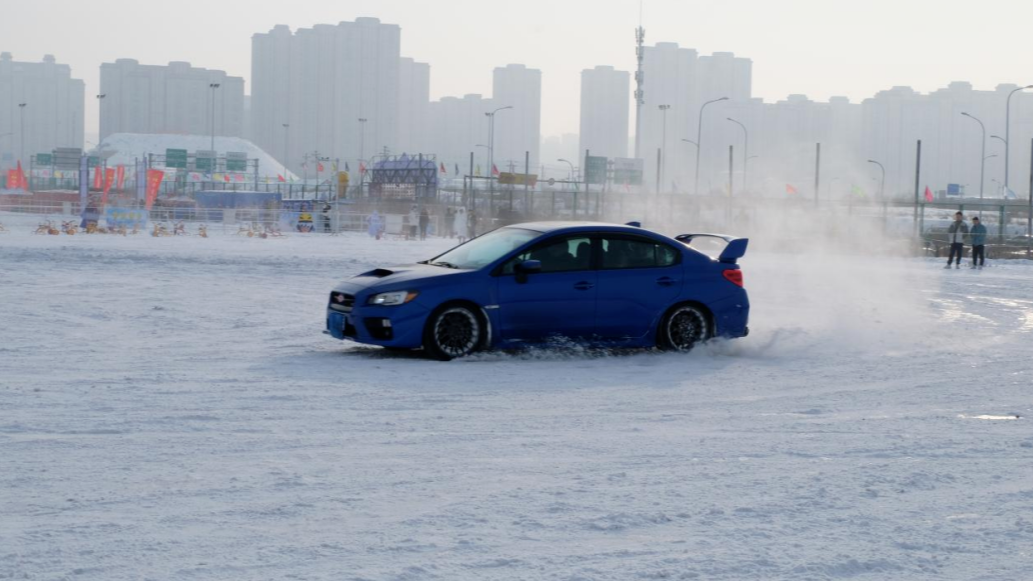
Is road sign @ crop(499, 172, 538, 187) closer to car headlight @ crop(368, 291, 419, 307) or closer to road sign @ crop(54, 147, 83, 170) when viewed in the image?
road sign @ crop(54, 147, 83, 170)

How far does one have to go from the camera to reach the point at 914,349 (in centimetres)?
1324

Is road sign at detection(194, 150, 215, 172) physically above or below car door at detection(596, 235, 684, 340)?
above

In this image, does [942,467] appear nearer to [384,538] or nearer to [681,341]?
[384,538]

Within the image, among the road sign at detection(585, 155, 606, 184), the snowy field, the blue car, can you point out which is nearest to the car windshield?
the blue car

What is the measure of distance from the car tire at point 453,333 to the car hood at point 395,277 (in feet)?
1.14

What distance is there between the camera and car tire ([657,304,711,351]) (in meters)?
12.6

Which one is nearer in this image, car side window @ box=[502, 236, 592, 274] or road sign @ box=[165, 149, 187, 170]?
car side window @ box=[502, 236, 592, 274]

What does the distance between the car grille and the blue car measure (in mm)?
18

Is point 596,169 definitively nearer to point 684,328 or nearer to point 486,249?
point 684,328

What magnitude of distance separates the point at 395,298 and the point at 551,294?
59.4 inches

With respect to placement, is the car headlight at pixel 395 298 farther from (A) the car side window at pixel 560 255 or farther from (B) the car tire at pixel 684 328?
(B) the car tire at pixel 684 328

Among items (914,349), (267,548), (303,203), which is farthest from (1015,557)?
(303,203)

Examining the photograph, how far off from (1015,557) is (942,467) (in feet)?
6.14

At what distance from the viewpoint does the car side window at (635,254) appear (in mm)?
12445
